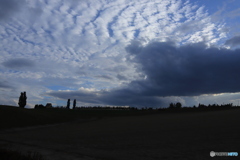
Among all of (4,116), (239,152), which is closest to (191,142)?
(239,152)

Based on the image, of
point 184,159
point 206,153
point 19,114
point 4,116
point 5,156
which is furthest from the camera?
point 19,114

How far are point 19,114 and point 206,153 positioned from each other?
122ft

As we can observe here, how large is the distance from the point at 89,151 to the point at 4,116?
95.8 feet

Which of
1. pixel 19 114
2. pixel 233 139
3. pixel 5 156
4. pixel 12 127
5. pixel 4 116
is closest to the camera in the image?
pixel 5 156

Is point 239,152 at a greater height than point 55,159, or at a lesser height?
greater

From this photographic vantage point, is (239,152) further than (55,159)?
No

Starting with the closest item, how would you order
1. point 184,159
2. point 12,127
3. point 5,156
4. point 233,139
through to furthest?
point 184,159 < point 5,156 < point 233,139 < point 12,127

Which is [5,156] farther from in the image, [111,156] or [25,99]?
[25,99]

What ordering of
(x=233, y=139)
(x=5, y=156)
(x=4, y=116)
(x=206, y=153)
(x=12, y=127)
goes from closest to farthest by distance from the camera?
(x=206, y=153) → (x=5, y=156) → (x=233, y=139) → (x=12, y=127) → (x=4, y=116)

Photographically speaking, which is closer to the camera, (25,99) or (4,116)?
(4,116)

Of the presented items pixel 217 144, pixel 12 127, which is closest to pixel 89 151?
pixel 217 144

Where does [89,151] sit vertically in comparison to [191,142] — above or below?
below

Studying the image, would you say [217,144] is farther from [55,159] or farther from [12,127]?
[12,127]

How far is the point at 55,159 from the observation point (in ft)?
34.6
